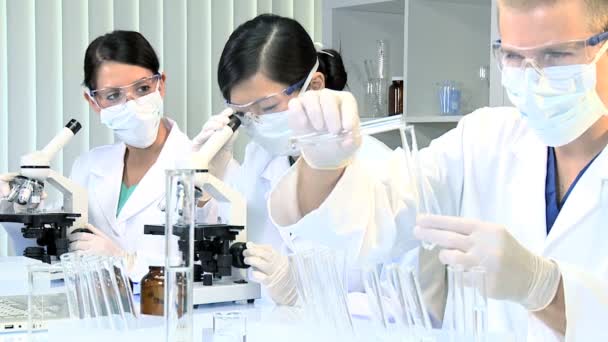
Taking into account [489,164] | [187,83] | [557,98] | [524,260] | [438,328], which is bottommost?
[438,328]

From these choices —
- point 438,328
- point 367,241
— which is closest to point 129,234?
point 367,241

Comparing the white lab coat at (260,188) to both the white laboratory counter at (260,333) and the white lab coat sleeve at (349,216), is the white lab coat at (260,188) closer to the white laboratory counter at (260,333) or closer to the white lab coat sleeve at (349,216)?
the white lab coat sleeve at (349,216)

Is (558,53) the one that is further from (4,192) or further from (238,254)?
(4,192)

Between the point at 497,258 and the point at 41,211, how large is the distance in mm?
1880

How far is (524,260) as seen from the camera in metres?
1.45

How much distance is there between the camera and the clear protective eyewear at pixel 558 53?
1.77 m

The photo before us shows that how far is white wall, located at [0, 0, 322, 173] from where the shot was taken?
12.1ft

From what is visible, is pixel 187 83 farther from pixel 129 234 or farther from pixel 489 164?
pixel 489 164

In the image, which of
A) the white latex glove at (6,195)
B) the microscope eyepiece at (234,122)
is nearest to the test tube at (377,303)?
the microscope eyepiece at (234,122)

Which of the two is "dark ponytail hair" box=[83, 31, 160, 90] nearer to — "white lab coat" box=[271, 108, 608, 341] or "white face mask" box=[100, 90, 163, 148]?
"white face mask" box=[100, 90, 163, 148]

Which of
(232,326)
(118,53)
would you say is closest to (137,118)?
(118,53)

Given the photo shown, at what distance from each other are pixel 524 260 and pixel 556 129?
19.8 inches

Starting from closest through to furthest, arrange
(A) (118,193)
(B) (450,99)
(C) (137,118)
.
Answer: (C) (137,118) < (A) (118,193) < (B) (450,99)

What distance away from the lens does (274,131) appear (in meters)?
2.60
